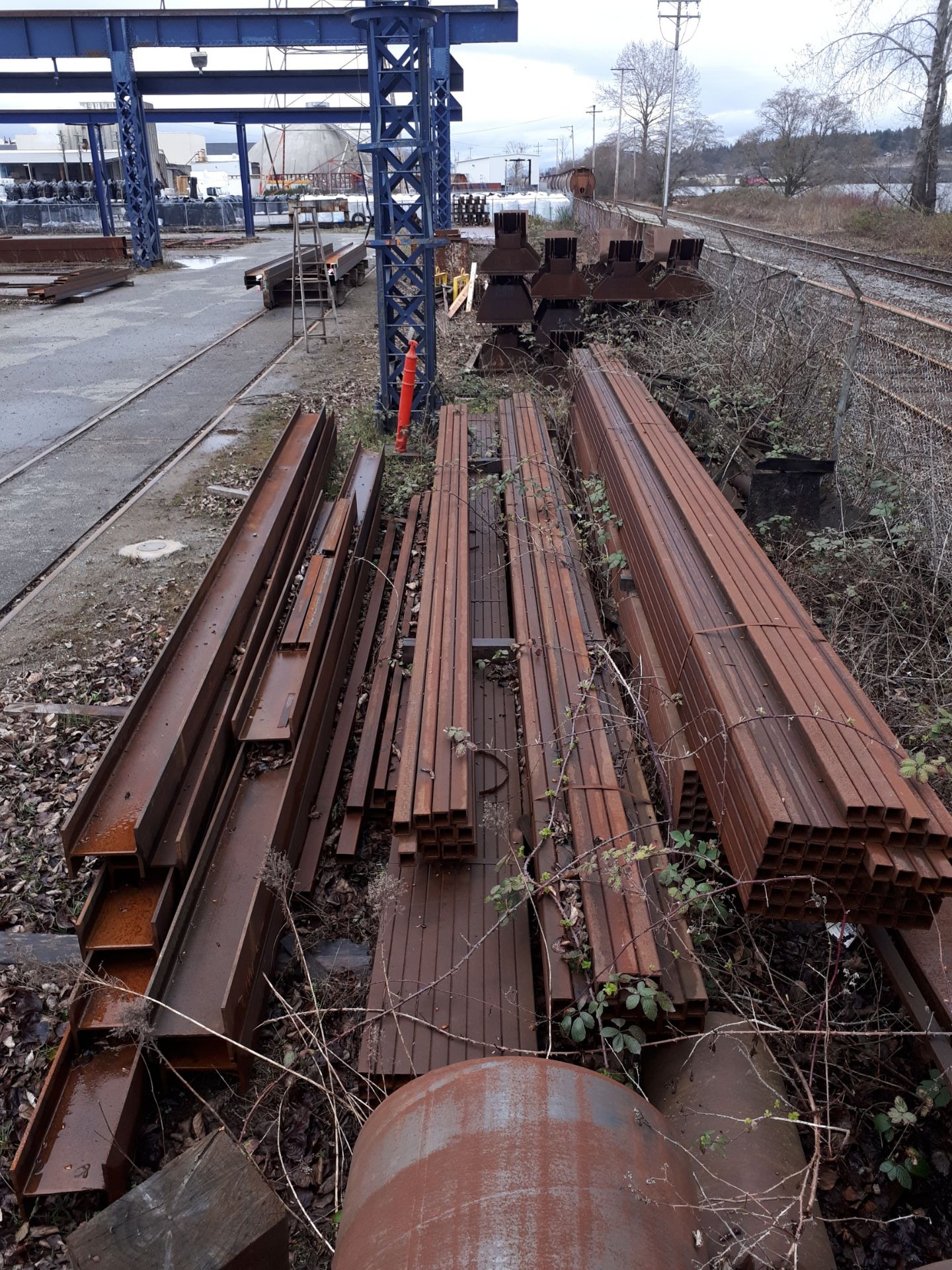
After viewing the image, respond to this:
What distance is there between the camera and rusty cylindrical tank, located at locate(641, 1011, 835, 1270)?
2.52 metres

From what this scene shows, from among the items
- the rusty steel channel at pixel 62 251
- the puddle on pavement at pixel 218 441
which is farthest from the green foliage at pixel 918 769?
the rusty steel channel at pixel 62 251

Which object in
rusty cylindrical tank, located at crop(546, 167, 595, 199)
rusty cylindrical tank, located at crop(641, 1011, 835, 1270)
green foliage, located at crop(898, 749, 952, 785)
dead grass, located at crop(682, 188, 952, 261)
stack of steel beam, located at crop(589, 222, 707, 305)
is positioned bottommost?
rusty cylindrical tank, located at crop(641, 1011, 835, 1270)

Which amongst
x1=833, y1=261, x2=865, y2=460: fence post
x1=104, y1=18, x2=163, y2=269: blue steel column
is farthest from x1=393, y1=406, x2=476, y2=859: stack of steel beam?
x1=104, y1=18, x2=163, y2=269: blue steel column

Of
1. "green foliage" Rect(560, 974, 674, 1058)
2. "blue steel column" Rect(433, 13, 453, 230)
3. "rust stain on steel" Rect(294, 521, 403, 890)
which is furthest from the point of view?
"blue steel column" Rect(433, 13, 453, 230)

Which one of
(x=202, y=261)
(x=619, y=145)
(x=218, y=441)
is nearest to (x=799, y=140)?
(x=619, y=145)

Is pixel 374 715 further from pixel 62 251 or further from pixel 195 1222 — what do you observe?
pixel 62 251

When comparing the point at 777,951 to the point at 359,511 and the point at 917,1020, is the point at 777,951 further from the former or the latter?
the point at 359,511

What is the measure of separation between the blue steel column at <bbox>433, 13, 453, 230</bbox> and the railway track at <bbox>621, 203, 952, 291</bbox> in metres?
7.11

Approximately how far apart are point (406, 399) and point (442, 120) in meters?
15.7

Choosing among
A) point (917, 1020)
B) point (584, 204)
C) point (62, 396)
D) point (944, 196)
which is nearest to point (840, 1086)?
point (917, 1020)

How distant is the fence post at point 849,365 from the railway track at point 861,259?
23.5 ft

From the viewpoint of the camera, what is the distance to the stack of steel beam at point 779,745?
10.0 feet

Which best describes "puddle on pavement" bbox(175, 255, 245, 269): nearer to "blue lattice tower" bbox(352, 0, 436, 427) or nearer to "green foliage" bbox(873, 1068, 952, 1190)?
"blue lattice tower" bbox(352, 0, 436, 427)

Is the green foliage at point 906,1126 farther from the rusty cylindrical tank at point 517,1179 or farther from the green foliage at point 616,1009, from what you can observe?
the rusty cylindrical tank at point 517,1179
